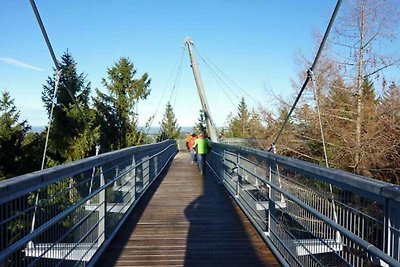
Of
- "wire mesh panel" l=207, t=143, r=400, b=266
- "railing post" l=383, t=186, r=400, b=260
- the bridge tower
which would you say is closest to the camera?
"railing post" l=383, t=186, r=400, b=260

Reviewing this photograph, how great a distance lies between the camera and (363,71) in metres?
19.5

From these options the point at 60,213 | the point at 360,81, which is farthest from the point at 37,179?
the point at 360,81

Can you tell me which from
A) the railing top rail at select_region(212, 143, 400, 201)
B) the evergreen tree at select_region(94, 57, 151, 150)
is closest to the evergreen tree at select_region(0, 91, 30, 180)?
the evergreen tree at select_region(94, 57, 151, 150)

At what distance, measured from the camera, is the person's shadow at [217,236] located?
4574 millimetres

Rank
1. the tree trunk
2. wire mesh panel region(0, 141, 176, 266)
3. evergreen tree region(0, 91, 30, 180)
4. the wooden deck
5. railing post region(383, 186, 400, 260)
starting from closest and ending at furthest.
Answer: railing post region(383, 186, 400, 260) → wire mesh panel region(0, 141, 176, 266) → the wooden deck → the tree trunk → evergreen tree region(0, 91, 30, 180)

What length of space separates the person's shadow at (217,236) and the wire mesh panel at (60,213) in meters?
1.00

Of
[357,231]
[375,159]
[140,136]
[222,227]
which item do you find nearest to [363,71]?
[375,159]

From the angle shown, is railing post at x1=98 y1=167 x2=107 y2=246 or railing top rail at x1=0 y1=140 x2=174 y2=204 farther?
railing post at x1=98 y1=167 x2=107 y2=246

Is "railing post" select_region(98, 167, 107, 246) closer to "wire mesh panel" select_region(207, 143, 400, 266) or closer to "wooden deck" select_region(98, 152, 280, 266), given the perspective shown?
"wooden deck" select_region(98, 152, 280, 266)

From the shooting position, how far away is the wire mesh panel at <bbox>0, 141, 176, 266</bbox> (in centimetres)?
254

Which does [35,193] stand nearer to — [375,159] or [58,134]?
[375,159]

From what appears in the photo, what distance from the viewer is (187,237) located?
5.49 meters

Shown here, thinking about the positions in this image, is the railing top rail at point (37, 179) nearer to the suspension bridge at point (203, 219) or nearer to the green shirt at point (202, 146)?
the suspension bridge at point (203, 219)

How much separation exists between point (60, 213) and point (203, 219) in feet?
11.2
